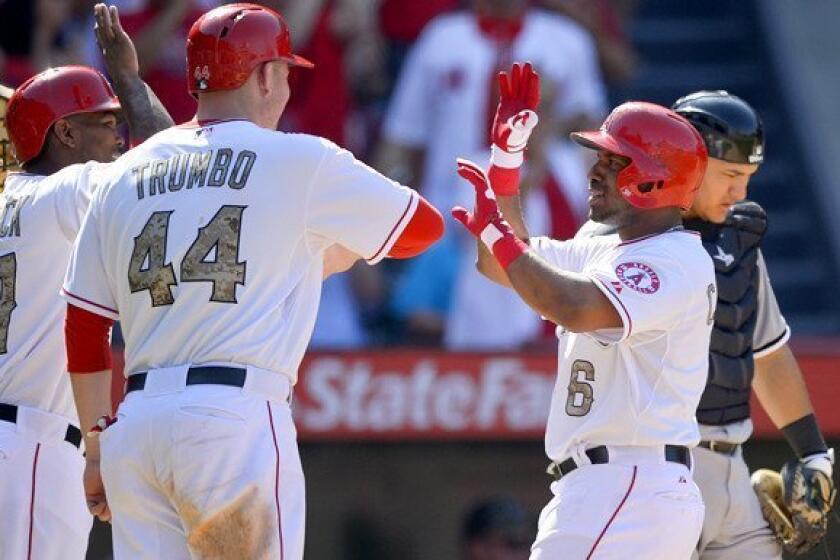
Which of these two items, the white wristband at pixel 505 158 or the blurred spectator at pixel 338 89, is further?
the blurred spectator at pixel 338 89

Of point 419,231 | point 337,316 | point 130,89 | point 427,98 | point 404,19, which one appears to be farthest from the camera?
point 404,19

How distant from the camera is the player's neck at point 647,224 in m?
4.70

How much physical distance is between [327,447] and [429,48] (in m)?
2.60

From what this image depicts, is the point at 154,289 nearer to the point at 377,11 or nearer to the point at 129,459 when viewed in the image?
the point at 129,459

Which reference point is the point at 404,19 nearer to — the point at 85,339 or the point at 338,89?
the point at 338,89

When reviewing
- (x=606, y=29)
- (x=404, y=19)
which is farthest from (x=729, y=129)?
(x=606, y=29)

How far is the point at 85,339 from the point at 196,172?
530 mm

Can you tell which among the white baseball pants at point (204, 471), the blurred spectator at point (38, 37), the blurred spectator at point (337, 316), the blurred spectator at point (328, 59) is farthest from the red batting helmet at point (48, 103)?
the blurred spectator at point (328, 59)

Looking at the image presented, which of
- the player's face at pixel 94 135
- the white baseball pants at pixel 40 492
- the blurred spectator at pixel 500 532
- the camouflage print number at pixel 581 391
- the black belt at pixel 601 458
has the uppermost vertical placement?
the player's face at pixel 94 135

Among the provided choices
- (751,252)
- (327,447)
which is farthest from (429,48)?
(751,252)

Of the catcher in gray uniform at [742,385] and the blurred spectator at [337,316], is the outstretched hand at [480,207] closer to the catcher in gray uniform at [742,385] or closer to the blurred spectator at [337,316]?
the catcher in gray uniform at [742,385]

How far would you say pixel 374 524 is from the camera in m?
7.38

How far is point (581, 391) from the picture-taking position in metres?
4.64

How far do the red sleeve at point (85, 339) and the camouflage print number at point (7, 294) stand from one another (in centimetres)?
48
